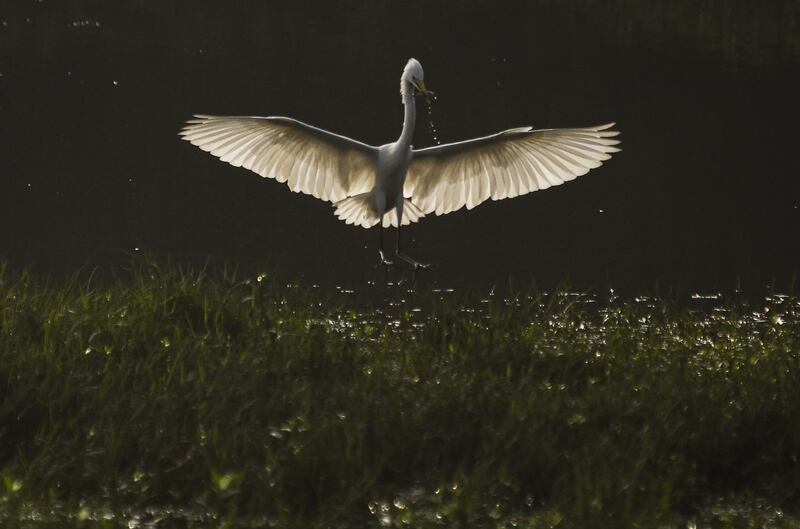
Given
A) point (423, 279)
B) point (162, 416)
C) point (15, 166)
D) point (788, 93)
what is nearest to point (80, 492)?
point (162, 416)

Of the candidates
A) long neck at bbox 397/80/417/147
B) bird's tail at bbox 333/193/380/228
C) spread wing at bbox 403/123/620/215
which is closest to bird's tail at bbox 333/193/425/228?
bird's tail at bbox 333/193/380/228

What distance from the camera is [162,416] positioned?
459 centimetres

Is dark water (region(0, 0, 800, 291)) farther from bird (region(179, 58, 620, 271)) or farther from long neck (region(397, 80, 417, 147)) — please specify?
long neck (region(397, 80, 417, 147))

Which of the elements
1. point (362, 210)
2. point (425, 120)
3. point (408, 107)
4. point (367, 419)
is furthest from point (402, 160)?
point (425, 120)

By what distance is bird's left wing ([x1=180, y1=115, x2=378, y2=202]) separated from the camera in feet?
21.9

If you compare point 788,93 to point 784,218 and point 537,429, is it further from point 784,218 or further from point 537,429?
point 537,429

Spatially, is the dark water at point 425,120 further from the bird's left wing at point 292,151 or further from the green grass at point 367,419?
the green grass at point 367,419

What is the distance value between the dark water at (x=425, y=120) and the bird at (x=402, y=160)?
1024 mm

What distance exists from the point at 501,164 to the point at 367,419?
2695 millimetres

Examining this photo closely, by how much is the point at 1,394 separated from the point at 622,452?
213cm

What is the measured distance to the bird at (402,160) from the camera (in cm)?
668

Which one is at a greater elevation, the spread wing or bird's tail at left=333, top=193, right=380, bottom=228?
the spread wing

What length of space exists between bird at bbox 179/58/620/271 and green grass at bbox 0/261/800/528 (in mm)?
961

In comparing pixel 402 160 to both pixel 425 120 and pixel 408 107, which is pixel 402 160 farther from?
pixel 425 120
